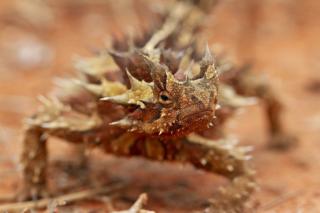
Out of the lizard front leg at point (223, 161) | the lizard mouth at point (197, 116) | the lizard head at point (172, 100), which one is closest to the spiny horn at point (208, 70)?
the lizard head at point (172, 100)

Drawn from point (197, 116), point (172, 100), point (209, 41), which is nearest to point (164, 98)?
point (172, 100)

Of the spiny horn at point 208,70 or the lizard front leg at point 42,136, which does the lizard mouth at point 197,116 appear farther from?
the lizard front leg at point 42,136

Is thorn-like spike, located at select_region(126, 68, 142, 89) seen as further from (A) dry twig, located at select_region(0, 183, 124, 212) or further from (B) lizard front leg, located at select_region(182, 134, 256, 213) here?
(A) dry twig, located at select_region(0, 183, 124, 212)

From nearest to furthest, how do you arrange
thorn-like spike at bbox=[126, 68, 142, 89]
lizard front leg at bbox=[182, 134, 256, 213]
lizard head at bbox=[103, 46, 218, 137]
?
lizard head at bbox=[103, 46, 218, 137] < thorn-like spike at bbox=[126, 68, 142, 89] < lizard front leg at bbox=[182, 134, 256, 213]

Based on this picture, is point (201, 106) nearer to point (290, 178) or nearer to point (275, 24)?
→ point (290, 178)

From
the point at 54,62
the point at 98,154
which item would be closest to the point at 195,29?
the point at 98,154

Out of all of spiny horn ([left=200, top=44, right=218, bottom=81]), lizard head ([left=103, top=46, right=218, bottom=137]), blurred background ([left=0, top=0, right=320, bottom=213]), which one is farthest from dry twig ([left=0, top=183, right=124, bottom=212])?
spiny horn ([left=200, top=44, right=218, bottom=81])

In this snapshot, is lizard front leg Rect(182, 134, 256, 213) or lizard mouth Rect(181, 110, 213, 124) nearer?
lizard mouth Rect(181, 110, 213, 124)
